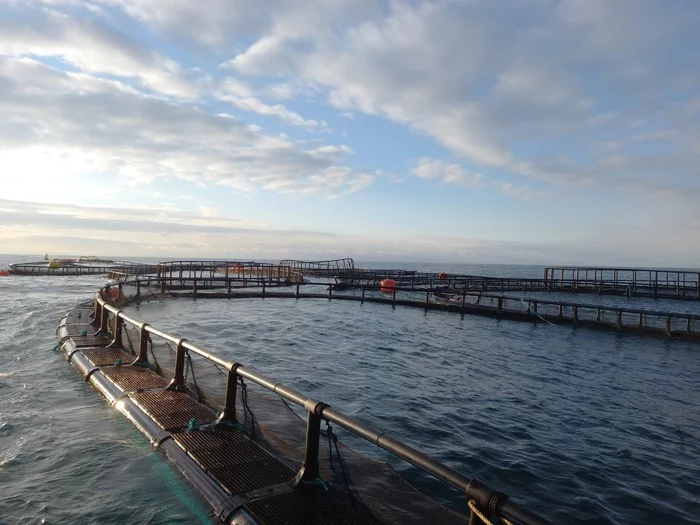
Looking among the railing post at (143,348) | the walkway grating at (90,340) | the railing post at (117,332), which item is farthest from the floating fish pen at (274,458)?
the walkway grating at (90,340)

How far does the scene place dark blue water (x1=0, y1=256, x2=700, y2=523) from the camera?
575cm

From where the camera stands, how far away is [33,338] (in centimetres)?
1565

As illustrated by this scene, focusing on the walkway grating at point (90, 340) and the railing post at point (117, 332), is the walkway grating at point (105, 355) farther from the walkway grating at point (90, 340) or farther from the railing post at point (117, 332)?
the walkway grating at point (90, 340)

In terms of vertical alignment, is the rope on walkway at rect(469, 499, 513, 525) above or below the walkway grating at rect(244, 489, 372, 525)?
above

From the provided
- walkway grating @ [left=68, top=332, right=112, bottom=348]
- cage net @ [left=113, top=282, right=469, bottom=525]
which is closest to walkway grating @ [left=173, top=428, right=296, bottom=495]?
cage net @ [left=113, top=282, right=469, bottom=525]

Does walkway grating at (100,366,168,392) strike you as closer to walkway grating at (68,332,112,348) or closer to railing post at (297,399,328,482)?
walkway grating at (68,332,112,348)

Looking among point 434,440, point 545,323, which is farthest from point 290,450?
point 545,323

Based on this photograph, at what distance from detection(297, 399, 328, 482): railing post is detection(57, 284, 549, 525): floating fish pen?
0.04 ft

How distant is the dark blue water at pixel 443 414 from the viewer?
5.75m

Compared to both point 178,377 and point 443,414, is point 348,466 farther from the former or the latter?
point 443,414

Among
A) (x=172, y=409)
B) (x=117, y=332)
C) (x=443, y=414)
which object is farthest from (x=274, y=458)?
(x=117, y=332)

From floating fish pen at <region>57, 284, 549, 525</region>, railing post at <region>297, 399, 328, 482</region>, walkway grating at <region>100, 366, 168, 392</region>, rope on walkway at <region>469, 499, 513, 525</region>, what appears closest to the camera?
rope on walkway at <region>469, 499, 513, 525</region>

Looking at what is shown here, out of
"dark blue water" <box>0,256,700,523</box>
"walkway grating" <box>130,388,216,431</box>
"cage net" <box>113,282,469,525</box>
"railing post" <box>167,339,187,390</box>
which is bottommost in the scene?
"dark blue water" <box>0,256,700,523</box>

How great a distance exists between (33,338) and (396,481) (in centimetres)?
1538
